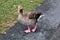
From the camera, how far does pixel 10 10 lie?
975 cm

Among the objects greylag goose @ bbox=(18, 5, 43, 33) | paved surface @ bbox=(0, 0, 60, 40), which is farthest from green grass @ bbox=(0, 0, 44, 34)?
greylag goose @ bbox=(18, 5, 43, 33)

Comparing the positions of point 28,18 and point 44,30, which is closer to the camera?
point 28,18

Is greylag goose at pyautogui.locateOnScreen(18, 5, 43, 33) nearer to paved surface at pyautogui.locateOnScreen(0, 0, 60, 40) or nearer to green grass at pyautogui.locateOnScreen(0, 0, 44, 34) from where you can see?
paved surface at pyautogui.locateOnScreen(0, 0, 60, 40)

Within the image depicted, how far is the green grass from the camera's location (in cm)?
865

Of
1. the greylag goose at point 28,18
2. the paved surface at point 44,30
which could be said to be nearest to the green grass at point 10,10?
the paved surface at point 44,30

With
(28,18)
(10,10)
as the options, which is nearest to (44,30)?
(28,18)

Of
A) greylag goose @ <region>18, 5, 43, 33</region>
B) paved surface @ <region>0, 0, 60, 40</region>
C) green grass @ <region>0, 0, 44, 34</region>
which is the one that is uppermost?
greylag goose @ <region>18, 5, 43, 33</region>

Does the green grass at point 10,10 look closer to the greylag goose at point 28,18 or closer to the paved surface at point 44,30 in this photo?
the paved surface at point 44,30

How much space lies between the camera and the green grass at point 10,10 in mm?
8655

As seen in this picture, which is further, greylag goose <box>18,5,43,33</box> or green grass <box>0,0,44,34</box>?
green grass <box>0,0,44,34</box>

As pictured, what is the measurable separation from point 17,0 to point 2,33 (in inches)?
105

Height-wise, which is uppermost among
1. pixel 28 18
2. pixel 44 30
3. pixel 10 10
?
pixel 28 18

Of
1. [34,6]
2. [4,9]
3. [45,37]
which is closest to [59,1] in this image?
[34,6]

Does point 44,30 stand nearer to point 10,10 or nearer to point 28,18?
point 28,18
